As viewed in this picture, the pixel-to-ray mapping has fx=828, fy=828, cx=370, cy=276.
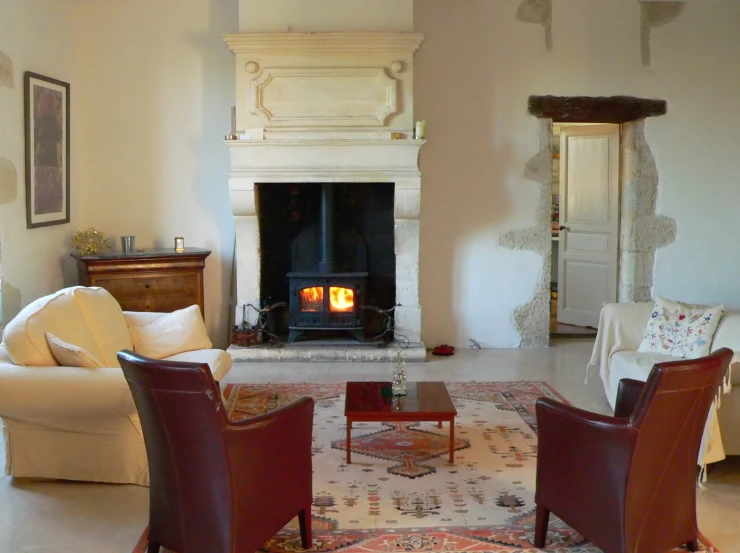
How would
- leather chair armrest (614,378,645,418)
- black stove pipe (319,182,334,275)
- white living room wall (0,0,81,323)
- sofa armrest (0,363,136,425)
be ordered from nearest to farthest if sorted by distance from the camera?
leather chair armrest (614,378,645,418) → sofa armrest (0,363,136,425) → white living room wall (0,0,81,323) → black stove pipe (319,182,334,275)

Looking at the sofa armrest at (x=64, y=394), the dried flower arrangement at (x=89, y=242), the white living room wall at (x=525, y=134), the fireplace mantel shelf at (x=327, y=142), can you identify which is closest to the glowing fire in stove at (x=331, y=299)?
the white living room wall at (x=525, y=134)

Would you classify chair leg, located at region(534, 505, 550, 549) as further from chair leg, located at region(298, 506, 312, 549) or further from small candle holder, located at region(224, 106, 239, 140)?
small candle holder, located at region(224, 106, 239, 140)

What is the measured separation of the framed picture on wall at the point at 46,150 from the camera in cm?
593

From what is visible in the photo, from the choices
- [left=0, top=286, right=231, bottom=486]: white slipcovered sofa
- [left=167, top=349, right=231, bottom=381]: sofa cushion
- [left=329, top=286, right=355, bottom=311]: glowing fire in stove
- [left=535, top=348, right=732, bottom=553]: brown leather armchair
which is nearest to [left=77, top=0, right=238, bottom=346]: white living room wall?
[left=329, top=286, right=355, bottom=311]: glowing fire in stove

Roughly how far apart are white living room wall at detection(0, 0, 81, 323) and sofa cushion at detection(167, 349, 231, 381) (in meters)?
1.53

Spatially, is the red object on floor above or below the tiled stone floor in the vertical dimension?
above

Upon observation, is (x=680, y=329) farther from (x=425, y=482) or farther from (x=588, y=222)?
(x=588, y=222)

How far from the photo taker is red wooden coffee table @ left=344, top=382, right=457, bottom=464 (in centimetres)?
408

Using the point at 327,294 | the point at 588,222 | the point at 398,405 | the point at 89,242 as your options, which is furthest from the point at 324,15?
the point at 398,405

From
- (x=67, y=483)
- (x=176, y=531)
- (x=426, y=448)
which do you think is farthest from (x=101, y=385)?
(x=426, y=448)

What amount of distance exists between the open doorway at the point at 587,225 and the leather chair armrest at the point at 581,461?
4.72 metres

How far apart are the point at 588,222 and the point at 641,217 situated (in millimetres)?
794

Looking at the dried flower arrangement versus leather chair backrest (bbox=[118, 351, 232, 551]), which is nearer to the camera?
leather chair backrest (bbox=[118, 351, 232, 551])

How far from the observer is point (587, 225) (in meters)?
8.09
